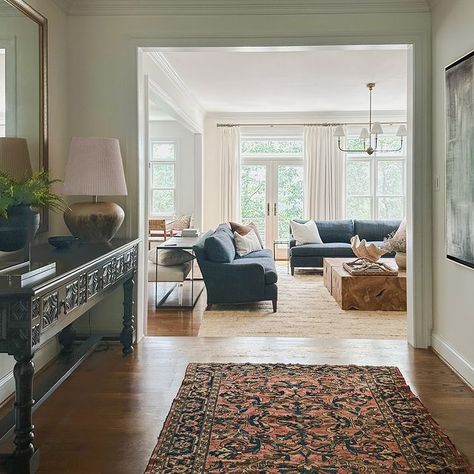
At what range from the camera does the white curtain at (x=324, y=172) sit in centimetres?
915

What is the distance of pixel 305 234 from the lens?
800 centimetres

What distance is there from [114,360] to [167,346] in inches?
18.0

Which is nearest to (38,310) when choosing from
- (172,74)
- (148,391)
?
(148,391)

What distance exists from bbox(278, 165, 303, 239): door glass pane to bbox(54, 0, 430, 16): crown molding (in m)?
5.76

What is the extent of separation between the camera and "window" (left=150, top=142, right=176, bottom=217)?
9656mm

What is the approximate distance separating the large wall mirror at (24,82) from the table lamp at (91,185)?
232 millimetres

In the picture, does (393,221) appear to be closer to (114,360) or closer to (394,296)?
(394,296)

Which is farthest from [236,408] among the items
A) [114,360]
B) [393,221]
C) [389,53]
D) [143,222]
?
[393,221]

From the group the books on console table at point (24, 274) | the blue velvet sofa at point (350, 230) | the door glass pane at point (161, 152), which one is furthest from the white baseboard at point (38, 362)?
the door glass pane at point (161, 152)

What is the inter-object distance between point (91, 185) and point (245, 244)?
3565mm

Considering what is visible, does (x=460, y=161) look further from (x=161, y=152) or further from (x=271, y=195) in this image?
(x=161, y=152)

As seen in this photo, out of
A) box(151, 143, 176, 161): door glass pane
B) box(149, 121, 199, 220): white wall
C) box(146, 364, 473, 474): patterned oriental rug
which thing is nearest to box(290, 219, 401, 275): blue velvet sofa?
box(149, 121, 199, 220): white wall

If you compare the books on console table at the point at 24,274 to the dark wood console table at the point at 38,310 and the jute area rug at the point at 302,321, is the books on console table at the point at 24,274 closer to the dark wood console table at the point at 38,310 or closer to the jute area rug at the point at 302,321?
the dark wood console table at the point at 38,310

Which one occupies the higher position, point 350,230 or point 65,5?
point 65,5
